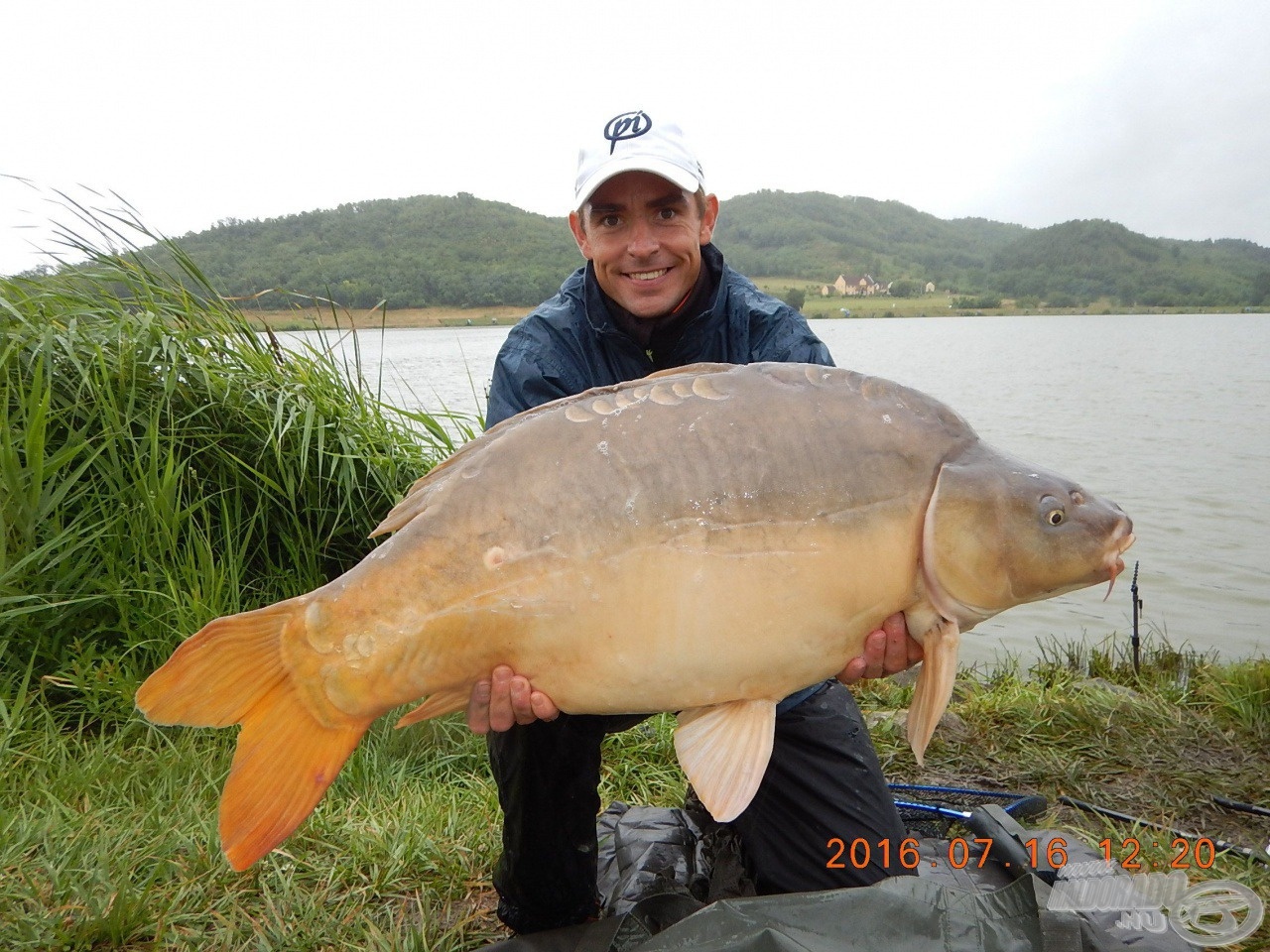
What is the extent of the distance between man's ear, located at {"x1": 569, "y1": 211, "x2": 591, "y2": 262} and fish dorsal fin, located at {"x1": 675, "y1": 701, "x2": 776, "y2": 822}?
1.22 m

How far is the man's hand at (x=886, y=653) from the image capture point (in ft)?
4.71

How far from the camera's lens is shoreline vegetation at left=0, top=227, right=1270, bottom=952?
176 cm

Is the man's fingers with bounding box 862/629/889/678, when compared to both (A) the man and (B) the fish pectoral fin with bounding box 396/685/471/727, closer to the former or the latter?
(A) the man

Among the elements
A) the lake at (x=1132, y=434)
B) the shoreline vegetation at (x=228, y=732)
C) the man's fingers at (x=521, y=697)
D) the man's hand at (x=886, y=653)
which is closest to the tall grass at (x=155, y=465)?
the shoreline vegetation at (x=228, y=732)

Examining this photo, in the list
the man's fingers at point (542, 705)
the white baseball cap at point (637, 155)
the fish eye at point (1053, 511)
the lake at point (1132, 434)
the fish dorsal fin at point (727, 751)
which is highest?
the white baseball cap at point (637, 155)

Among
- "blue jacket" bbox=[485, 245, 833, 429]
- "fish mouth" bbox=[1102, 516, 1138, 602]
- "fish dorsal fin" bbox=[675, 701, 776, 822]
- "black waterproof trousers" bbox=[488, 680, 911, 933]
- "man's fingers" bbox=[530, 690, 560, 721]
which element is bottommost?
"black waterproof trousers" bbox=[488, 680, 911, 933]

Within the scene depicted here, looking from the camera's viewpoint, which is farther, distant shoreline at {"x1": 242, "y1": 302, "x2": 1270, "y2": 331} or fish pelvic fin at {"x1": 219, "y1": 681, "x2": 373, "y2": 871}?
distant shoreline at {"x1": 242, "y1": 302, "x2": 1270, "y2": 331}

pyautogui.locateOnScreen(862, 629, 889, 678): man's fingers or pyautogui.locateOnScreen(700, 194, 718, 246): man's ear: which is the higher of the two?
pyautogui.locateOnScreen(700, 194, 718, 246): man's ear

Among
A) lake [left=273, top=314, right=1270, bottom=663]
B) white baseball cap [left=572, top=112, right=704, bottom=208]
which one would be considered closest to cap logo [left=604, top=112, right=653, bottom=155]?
white baseball cap [left=572, top=112, right=704, bottom=208]

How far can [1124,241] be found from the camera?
133ft

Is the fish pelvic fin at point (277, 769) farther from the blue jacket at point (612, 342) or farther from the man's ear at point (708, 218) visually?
the man's ear at point (708, 218)

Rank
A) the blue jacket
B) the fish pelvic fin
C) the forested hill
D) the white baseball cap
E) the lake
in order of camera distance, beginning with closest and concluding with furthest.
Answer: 1. the fish pelvic fin
2. the white baseball cap
3. the blue jacket
4. the lake
5. the forested hill

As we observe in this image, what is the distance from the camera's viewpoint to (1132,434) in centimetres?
1084

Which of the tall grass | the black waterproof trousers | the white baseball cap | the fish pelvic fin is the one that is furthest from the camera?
the tall grass
